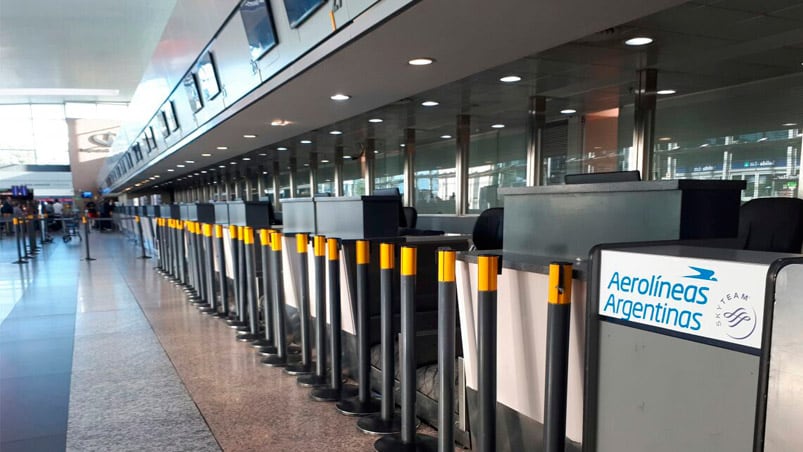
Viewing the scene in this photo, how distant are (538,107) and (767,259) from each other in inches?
282

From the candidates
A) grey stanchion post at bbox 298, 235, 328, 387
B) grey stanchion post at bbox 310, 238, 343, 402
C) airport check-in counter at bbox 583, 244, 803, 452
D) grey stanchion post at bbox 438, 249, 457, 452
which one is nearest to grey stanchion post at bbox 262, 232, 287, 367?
grey stanchion post at bbox 298, 235, 328, 387

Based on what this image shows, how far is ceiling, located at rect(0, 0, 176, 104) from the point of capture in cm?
1600

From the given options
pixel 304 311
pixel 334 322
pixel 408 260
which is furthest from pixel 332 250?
pixel 408 260

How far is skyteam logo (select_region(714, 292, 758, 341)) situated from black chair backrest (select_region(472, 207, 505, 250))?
127 inches

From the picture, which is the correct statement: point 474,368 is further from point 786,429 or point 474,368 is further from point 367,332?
point 786,429

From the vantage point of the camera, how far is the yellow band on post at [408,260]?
2.68 metres

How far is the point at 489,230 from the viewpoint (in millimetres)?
4699

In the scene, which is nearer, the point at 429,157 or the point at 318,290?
the point at 318,290

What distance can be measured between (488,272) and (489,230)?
262 centimetres

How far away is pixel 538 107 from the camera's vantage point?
8.09m

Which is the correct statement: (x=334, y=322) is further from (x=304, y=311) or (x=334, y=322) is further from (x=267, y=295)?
(x=267, y=295)

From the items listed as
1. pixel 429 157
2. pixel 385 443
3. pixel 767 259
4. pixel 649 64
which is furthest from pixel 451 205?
pixel 767 259

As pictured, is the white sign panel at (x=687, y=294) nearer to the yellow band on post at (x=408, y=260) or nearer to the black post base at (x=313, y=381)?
the yellow band on post at (x=408, y=260)

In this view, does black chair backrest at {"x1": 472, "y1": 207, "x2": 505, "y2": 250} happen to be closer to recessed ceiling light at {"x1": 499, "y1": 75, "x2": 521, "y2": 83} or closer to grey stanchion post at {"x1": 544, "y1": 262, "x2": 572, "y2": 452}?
recessed ceiling light at {"x1": 499, "y1": 75, "x2": 521, "y2": 83}
